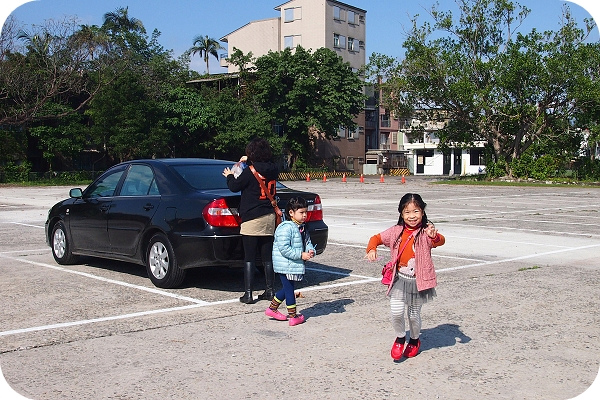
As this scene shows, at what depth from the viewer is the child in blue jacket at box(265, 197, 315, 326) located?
6379 millimetres

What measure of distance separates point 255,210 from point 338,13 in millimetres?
68860

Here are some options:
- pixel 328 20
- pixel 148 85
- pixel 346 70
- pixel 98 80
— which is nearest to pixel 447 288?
pixel 98 80

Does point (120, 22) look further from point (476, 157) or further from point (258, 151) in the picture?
point (258, 151)

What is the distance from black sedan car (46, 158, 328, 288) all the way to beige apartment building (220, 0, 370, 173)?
60.6m

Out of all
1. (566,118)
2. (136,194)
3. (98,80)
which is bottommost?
(136,194)

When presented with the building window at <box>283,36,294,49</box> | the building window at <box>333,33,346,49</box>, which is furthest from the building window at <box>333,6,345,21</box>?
the building window at <box>283,36,294,49</box>

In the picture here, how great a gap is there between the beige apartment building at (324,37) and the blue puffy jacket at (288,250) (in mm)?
63367

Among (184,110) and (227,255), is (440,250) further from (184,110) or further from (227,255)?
(184,110)

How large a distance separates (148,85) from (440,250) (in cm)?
4847

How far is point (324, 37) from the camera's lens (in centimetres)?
7081

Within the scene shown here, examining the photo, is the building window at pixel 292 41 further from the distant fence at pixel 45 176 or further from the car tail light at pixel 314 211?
the car tail light at pixel 314 211

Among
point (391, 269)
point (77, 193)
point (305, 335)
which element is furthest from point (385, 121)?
point (391, 269)

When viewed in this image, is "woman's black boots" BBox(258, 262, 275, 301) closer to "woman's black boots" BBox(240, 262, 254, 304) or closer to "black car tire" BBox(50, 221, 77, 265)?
"woman's black boots" BBox(240, 262, 254, 304)

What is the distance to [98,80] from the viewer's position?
5147 cm
